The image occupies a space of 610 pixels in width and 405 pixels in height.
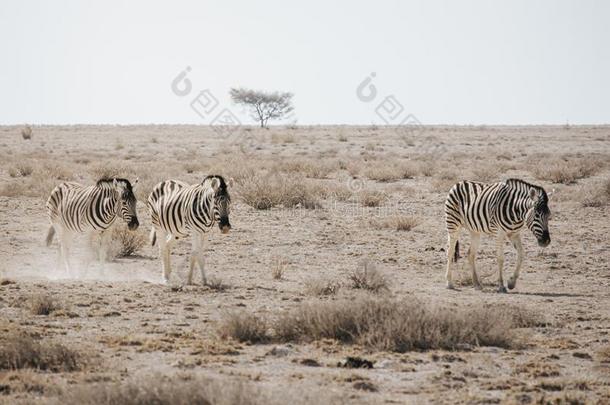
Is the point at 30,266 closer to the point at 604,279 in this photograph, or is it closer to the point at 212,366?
the point at 212,366

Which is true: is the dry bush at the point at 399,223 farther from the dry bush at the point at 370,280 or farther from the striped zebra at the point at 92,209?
the striped zebra at the point at 92,209

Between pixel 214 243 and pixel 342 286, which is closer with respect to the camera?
pixel 342 286

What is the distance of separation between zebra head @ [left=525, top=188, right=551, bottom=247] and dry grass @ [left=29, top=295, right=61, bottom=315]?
22.2 ft

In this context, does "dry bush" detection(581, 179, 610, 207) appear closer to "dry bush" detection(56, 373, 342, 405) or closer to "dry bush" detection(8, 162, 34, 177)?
"dry bush" detection(56, 373, 342, 405)

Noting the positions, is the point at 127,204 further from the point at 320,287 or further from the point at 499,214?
the point at 499,214

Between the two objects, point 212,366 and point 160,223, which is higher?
point 160,223

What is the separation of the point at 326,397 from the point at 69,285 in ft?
21.9

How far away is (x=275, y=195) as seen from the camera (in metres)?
20.5

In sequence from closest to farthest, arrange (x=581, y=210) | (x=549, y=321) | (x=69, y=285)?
(x=549, y=321)
(x=69, y=285)
(x=581, y=210)

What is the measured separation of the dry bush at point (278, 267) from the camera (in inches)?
523

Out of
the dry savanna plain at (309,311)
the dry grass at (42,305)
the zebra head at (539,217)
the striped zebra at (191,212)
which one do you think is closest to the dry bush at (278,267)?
the dry savanna plain at (309,311)
